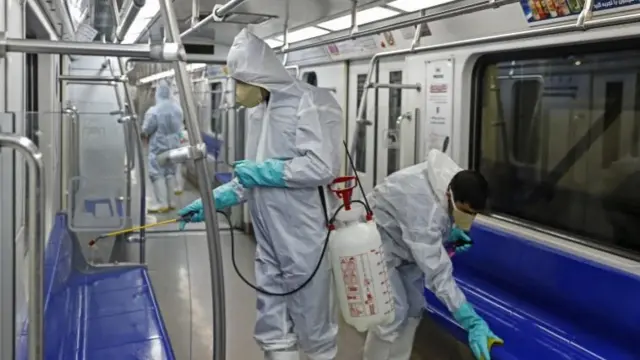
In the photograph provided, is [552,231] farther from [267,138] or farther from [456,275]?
[267,138]

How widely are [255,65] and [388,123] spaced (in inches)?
107

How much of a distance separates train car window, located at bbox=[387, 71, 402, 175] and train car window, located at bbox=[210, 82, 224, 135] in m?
3.38

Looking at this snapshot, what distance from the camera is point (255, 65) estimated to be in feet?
8.80

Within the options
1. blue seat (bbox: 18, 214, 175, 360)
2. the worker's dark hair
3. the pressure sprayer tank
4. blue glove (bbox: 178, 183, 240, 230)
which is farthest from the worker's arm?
blue seat (bbox: 18, 214, 175, 360)

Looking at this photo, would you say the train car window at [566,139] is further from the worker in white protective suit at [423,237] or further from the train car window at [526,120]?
the worker in white protective suit at [423,237]

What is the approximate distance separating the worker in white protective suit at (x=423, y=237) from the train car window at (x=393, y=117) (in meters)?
1.84

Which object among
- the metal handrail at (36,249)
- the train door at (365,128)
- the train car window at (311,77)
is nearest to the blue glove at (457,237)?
the metal handrail at (36,249)

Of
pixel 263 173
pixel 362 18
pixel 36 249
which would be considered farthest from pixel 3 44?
pixel 362 18

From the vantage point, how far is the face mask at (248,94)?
109 inches

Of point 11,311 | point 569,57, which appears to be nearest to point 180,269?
point 569,57

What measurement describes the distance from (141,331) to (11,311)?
1.56 metres

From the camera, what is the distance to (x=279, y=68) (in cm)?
275

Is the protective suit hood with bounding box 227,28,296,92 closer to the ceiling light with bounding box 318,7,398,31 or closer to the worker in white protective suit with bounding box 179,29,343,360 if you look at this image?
the worker in white protective suit with bounding box 179,29,343,360

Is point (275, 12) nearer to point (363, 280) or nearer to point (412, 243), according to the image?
point (412, 243)
